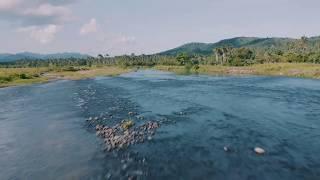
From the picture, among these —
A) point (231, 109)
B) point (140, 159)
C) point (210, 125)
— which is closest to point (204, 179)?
point (140, 159)

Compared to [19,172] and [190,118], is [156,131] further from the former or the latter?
[19,172]

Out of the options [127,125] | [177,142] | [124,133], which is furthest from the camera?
[127,125]

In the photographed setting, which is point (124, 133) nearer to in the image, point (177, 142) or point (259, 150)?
point (177, 142)

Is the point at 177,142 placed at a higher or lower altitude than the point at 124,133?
lower

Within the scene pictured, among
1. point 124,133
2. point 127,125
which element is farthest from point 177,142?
Result: point 127,125

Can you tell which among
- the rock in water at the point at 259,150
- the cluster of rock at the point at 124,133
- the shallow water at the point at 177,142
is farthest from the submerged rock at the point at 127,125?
the rock in water at the point at 259,150

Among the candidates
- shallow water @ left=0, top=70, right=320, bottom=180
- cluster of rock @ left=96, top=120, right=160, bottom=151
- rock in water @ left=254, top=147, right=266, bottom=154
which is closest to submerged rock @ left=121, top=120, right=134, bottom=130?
cluster of rock @ left=96, top=120, right=160, bottom=151
